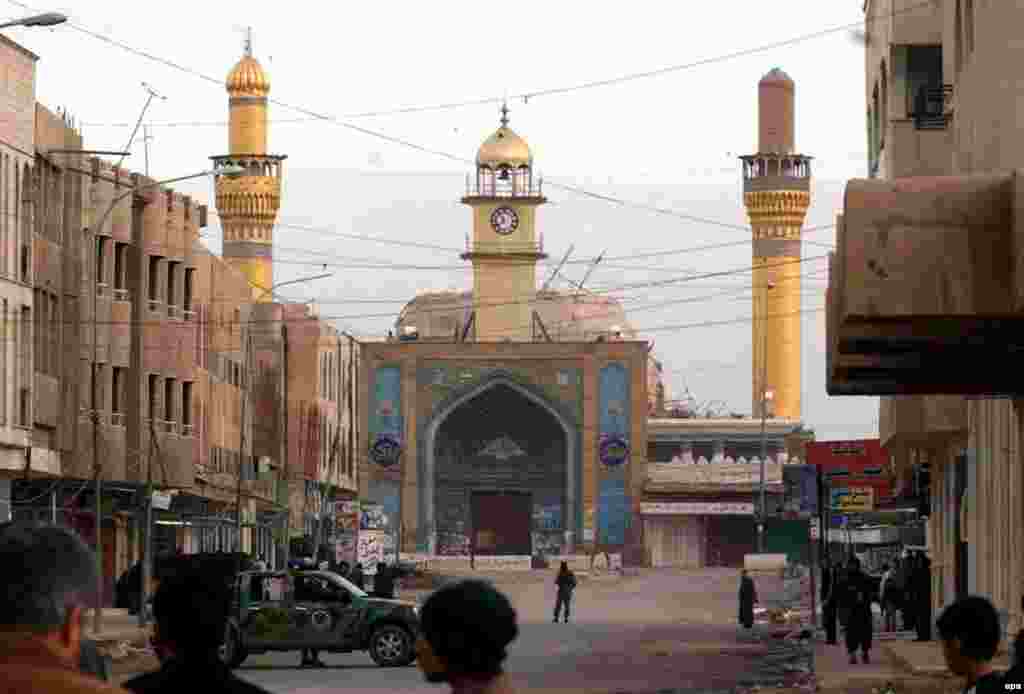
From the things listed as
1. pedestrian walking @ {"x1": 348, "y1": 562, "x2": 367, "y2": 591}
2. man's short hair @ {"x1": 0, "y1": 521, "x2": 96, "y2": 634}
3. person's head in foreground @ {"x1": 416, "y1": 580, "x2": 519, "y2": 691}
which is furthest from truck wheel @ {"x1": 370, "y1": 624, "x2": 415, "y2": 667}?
man's short hair @ {"x1": 0, "y1": 521, "x2": 96, "y2": 634}

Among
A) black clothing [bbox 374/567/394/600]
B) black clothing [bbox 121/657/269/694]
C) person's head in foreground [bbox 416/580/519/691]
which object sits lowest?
black clothing [bbox 374/567/394/600]

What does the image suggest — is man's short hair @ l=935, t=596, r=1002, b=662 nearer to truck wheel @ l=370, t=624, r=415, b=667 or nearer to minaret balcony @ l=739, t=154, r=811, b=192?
truck wheel @ l=370, t=624, r=415, b=667

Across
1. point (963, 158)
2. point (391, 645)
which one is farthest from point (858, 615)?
point (963, 158)

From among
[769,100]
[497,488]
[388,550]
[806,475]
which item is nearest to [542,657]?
[806,475]

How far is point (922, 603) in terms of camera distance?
39.5 m

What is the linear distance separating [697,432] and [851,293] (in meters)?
96.3

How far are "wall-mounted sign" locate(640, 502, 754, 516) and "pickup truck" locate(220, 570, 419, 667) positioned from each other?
205 ft

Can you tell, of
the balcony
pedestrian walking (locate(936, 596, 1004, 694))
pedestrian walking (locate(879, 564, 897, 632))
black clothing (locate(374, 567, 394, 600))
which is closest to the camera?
pedestrian walking (locate(936, 596, 1004, 694))

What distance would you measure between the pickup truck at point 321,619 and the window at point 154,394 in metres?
22.7

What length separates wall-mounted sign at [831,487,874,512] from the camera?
37.4 m

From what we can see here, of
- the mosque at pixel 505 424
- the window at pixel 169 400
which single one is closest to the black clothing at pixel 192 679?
the window at pixel 169 400

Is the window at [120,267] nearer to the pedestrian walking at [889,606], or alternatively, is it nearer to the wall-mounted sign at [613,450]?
the pedestrian walking at [889,606]

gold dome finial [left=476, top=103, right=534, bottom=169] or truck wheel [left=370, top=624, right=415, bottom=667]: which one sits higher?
gold dome finial [left=476, top=103, right=534, bottom=169]

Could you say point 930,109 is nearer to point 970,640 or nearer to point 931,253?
point 931,253
